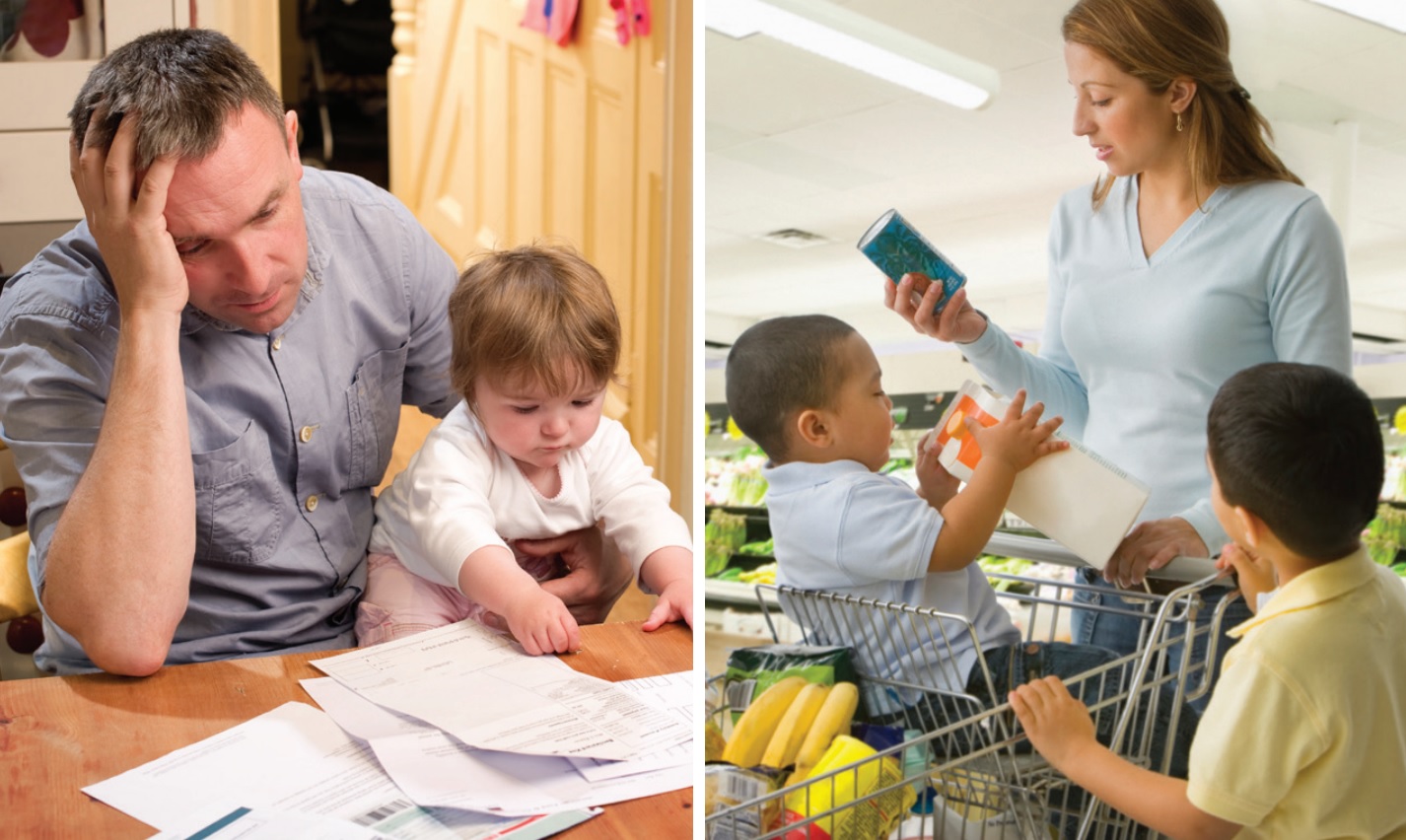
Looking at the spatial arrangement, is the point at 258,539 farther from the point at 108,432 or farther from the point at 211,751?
the point at 211,751

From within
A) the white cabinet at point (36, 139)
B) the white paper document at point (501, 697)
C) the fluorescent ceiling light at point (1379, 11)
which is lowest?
the white paper document at point (501, 697)

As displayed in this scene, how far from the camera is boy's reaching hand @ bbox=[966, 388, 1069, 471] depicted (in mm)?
628

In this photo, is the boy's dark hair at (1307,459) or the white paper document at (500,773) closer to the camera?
the boy's dark hair at (1307,459)

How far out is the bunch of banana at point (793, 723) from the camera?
68cm

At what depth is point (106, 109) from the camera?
106cm

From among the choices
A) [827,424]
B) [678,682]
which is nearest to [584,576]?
[678,682]

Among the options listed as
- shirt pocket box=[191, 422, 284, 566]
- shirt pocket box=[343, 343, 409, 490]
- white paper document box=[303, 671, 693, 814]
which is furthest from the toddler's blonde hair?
white paper document box=[303, 671, 693, 814]

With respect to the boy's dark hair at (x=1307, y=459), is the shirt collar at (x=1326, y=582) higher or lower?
lower

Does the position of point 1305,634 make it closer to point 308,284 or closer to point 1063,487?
point 1063,487

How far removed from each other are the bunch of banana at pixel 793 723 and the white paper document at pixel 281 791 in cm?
12

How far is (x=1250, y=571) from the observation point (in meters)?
0.54

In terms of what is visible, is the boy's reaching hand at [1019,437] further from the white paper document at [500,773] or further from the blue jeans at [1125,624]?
the white paper document at [500,773]

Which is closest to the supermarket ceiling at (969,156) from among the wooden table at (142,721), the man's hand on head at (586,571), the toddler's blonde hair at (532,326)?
the wooden table at (142,721)

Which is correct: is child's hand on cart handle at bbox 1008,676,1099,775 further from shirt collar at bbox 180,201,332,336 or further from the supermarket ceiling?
shirt collar at bbox 180,201,332,336
